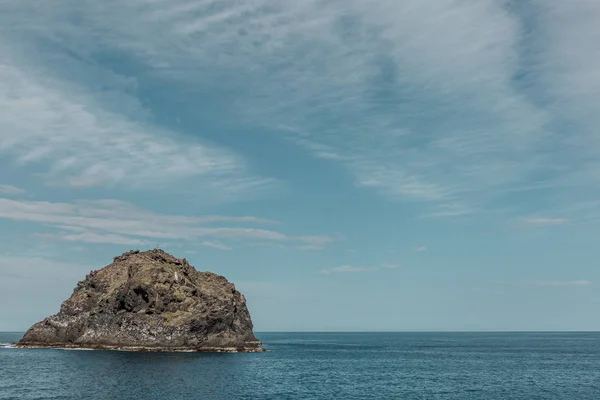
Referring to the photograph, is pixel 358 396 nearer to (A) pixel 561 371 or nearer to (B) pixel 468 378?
(B) pixel 468 378

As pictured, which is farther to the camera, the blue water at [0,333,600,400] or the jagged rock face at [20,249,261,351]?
the jagged rock face at [20,249,261,351]

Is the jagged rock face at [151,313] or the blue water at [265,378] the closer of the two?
the blue water at [265,378]

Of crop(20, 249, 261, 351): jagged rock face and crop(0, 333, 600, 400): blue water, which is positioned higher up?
crop(20, 249, 261, 351): jagged rock face

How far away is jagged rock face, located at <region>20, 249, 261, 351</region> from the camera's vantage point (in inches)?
5531

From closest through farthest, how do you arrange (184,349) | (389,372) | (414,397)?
1. (414,397)
2. (389,372)
3. (184,349)

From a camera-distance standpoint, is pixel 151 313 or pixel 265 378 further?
pixel 151 313

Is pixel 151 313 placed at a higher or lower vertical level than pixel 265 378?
higher

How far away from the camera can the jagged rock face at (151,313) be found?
140500mm

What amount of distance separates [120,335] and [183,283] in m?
21.7

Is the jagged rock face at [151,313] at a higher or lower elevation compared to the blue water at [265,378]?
higher

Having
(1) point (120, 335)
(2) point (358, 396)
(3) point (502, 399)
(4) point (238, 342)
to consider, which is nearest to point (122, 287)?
(1) point (120, 335)

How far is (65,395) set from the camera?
71625 mm

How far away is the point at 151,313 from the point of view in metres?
144

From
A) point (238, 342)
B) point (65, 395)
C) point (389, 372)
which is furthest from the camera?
point (238, 342)
